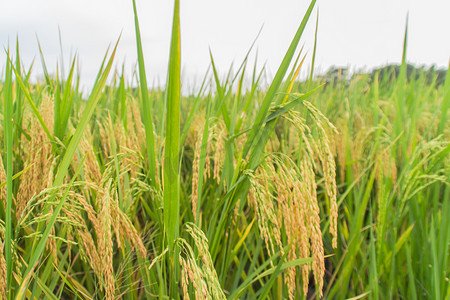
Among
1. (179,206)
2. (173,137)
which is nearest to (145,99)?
(173,137)

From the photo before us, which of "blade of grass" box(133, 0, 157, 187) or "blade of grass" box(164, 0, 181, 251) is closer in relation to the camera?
"blade of grass" box(164, 0, 181, 251)

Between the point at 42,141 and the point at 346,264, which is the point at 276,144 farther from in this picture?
the point at 42,141

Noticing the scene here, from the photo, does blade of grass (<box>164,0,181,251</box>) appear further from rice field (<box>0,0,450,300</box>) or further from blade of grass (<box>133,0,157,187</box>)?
blade of grass (<box>133,0,157,187</box>)

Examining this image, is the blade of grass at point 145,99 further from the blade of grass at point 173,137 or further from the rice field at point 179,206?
the blade of grass at point 173,137

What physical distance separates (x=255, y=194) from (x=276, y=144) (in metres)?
1.40

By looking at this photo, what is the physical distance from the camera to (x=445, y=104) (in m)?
1.95

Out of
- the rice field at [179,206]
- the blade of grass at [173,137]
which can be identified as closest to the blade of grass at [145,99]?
the rice field at [179,206]

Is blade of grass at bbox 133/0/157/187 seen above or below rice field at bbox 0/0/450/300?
above

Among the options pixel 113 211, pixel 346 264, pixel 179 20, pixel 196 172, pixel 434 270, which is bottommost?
pixel 346 264

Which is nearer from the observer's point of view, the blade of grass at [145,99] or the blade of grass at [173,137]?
the blade of grass at [173,137]

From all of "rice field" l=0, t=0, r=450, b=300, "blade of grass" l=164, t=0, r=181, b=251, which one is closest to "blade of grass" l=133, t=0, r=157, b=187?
"rice field" l=0, t=0, r=450, b=300

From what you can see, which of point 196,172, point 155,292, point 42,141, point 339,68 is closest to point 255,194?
point 196,172

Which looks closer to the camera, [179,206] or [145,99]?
[145,99]

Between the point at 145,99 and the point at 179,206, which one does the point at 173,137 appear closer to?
the point at 145,99
